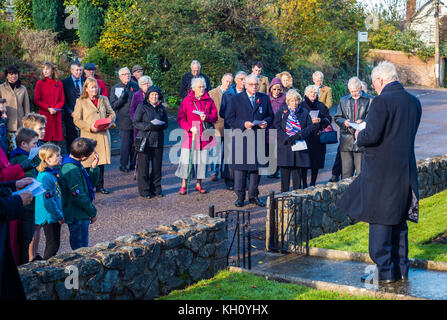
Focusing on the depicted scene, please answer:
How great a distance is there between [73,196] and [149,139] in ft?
14.4

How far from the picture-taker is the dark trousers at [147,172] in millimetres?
11141

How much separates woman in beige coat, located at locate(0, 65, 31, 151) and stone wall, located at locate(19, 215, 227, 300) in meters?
6.65

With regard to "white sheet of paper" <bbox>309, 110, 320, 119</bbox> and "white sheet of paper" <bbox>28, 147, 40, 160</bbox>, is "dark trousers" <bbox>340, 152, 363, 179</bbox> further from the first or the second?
"white sheet of paper" <bbox>28, 147, 40, 160</bbox>

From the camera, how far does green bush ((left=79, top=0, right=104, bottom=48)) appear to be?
76.4ft

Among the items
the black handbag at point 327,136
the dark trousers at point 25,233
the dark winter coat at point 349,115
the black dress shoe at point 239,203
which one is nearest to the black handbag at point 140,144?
the black dress shoe at point 239,203

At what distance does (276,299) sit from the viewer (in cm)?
573

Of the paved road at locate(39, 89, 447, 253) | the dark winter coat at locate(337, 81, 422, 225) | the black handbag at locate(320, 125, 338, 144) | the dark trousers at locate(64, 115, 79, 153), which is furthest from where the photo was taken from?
the dark trousers at locate(64, 115, 79, 153)

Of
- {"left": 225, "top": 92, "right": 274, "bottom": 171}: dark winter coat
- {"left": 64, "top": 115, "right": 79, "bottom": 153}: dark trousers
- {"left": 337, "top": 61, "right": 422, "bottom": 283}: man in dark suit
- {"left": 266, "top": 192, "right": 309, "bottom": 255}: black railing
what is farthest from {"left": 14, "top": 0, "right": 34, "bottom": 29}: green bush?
{"left": 337, "top": 61, "right": 422, "bottom": 283}: man in dark suit

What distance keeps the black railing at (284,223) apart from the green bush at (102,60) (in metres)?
13.7

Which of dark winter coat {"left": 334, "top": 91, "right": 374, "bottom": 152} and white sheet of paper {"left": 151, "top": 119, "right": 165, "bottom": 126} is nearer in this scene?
dark winter coat {"left": 334, "top": 91, "right": 374, "bottom": 152}

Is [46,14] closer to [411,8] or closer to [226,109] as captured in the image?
[226,109]
